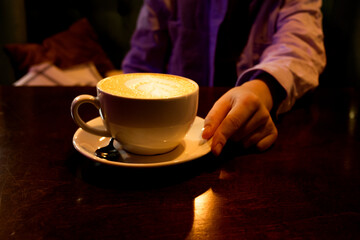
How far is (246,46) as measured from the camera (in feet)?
3.64

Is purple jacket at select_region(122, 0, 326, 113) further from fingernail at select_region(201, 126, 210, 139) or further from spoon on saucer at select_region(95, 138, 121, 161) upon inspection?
spoon on saucer at select_region(95, 138, 121, 161)

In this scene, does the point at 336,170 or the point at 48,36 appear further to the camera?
the point at 48,36

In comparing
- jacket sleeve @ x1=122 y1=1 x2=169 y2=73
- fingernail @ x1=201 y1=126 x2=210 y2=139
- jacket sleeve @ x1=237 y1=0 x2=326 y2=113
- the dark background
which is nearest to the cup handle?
fingernail @ x1=201 y1=126 x2=210 y2=139

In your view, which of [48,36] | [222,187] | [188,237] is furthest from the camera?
[48,36]

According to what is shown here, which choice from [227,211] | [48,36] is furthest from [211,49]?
[48,36]

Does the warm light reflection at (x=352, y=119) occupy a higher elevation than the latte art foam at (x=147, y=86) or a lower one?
lower

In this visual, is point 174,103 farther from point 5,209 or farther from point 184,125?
point 5,209

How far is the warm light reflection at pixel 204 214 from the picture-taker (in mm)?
332

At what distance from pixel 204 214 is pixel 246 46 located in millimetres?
852

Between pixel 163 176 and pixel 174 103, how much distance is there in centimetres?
10

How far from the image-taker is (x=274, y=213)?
367mm

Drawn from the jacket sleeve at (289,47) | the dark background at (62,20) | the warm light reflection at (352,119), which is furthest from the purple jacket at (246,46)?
the dark background at (62,20)

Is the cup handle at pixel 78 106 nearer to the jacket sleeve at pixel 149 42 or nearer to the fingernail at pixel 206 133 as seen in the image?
the fingernail at pixel 206 133

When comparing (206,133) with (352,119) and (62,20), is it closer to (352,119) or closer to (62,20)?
(352,119)
